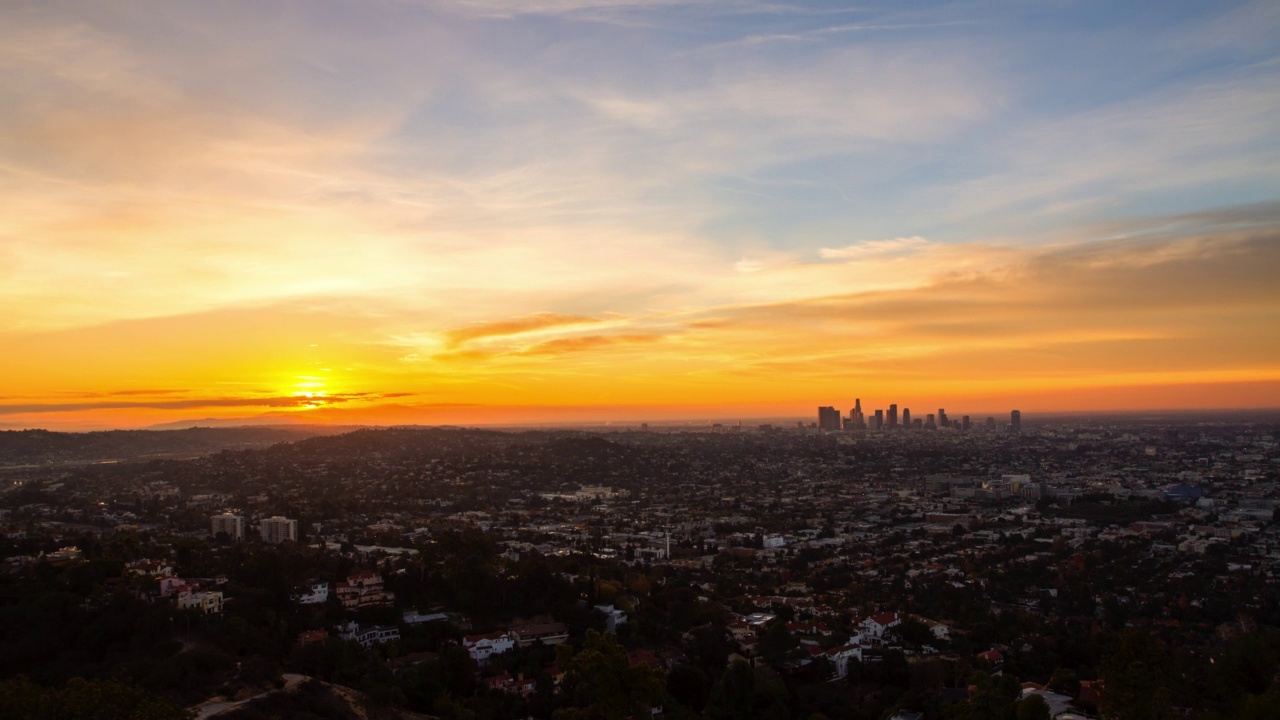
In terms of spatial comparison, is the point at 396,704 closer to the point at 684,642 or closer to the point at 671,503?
the point at 684,642

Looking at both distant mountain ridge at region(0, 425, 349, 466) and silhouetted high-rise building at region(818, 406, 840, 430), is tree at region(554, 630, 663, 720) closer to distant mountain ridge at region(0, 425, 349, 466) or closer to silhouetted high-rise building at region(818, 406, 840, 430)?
distant mountain ridge at region(0, 425, 349, 466)

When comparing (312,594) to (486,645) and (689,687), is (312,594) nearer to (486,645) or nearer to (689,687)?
(486,645)

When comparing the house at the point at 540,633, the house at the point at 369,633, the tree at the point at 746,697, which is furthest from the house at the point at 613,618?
the house at the point at 369,633

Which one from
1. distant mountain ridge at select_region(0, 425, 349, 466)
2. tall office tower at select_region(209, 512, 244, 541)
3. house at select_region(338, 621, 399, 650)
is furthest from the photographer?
distant mountain ridge at select_region(0, 425, 349, 466)

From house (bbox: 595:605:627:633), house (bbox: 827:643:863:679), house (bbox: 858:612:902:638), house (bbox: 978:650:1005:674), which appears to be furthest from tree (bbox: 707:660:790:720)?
house (bbox: 858:612:902:638)

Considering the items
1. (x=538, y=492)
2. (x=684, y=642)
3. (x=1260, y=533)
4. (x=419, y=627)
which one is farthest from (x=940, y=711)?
(x=538, y=492)

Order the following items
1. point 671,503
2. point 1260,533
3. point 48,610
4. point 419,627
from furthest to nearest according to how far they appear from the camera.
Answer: point 671,503 → point 1260,533 → point 419,627 → point 48,610

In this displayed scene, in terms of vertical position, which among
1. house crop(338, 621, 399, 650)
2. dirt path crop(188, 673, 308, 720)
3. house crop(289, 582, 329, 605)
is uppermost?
house crop(289, 582, 329, 605)

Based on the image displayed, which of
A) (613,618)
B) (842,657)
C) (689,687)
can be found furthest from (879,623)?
(689,687)
